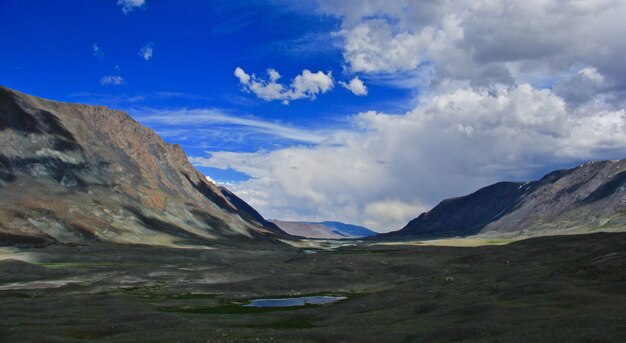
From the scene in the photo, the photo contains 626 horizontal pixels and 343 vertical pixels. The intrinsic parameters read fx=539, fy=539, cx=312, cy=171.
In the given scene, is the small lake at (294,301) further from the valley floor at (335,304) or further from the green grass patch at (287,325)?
the green grass patch at (287,325)

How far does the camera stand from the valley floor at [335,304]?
47500mm

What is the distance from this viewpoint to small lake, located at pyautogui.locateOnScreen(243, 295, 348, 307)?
86.7m

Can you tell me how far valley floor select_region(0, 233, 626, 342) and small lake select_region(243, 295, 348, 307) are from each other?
13.3 feet

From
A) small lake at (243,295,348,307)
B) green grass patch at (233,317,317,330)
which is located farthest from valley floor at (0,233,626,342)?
small lake at (243,295,348,307)

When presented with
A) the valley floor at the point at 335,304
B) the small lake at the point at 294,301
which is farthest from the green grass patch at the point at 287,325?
the small lake at the point at 294,301

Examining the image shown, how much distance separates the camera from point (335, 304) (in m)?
78.9

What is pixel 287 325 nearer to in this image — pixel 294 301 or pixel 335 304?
pixel 335 304

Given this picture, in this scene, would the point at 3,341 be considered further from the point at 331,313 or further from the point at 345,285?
the point at 345,285

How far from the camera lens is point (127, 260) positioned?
6334 inches

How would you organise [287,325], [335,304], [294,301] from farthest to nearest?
[294,301]
[335,304]
[287,325]

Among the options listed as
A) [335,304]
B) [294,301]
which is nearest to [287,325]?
[335,304]

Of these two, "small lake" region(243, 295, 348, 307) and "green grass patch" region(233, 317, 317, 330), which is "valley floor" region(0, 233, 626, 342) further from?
"small lake" region(243, 295, 348, 307)

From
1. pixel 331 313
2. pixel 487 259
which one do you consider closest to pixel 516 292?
pixel 331 313

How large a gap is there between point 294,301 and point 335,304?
45.7 feet
